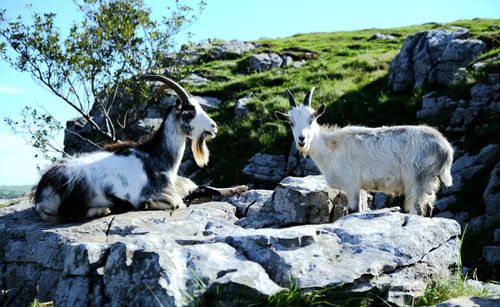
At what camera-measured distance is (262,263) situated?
4246 millimetres

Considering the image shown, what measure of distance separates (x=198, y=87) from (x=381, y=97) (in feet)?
33.4

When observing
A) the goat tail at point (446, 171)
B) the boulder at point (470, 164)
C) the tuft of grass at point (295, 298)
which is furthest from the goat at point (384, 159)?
the boulder at point (470, 164)

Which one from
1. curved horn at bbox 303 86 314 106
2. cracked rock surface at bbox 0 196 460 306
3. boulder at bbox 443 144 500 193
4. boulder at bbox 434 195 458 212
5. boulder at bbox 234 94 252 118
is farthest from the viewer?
boulder at bbox 234 94 252 118

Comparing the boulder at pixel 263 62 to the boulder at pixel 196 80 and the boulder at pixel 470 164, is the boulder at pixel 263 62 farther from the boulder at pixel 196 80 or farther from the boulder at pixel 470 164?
the boulder at pixel 470 164

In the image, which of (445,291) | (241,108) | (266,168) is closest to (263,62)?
(241,108)

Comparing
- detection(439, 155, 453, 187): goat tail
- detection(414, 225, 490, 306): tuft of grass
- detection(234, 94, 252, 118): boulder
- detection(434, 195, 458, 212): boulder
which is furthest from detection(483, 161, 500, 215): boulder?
detection(234, 94, 252, 118): boulder

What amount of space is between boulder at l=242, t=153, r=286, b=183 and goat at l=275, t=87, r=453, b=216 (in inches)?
351

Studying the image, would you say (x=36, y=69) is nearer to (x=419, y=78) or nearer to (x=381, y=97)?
(x=381, y=97)

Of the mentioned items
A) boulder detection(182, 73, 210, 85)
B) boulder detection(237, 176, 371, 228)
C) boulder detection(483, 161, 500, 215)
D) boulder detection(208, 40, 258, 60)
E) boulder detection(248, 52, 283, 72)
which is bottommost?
boulder detection(483, 161, 500, 215)

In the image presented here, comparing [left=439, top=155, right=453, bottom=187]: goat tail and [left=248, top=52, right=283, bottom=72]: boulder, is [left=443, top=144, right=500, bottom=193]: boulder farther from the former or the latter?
[left=248, top=52, right=283, bottom=72]: boulder

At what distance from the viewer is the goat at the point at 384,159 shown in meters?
8.40

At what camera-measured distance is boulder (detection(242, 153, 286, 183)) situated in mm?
17922

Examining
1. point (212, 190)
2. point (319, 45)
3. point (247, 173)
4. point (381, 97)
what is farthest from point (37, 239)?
point (319, 45)

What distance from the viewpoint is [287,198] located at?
24.5 ft
